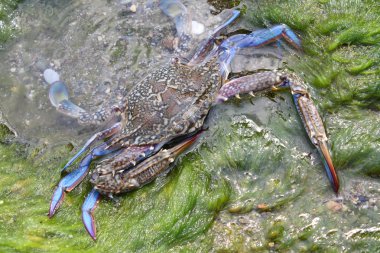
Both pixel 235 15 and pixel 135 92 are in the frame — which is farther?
pixel 235 15

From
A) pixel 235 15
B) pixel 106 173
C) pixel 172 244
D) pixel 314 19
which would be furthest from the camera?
pixel 235 15

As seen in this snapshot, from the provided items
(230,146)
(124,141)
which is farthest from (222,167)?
(124,141)

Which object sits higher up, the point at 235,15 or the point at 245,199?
the point at 235,15

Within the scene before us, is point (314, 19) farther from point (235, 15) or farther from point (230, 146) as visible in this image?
point (230, 146)

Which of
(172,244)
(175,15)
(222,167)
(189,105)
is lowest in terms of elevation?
(172,244)

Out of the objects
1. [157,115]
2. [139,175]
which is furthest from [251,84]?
[139,175]

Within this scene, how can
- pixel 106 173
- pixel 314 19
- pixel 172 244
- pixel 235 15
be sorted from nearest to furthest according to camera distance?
1. pixel 172 244
2. pixel 106 173
3. pixel 314 19
4. pixel 235 15

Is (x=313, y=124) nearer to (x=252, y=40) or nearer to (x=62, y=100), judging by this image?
(x=252, y=40)

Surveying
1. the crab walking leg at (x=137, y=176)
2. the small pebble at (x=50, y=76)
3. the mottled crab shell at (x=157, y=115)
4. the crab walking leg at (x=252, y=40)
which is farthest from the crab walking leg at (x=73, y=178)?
the crab walking leg at (x=252, y=40)
